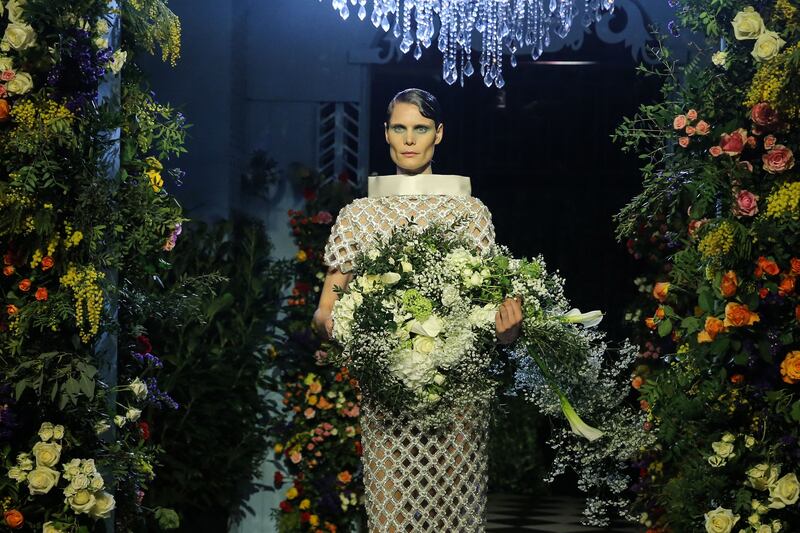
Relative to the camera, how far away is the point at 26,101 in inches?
135

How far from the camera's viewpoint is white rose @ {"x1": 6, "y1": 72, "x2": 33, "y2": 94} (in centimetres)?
339

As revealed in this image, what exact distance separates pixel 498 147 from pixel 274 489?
3.87 meters

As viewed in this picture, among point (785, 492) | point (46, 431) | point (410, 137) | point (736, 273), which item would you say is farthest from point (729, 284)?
point (46, 431)

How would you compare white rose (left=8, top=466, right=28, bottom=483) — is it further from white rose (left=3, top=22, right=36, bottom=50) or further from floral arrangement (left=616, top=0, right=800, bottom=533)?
floral arrangement (left=616, top=0, right=800, bottom=533)

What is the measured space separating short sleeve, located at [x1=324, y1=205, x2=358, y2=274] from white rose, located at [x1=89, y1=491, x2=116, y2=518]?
2.98 ft

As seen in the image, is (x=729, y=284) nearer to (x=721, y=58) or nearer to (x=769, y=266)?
(x=769, y=266)

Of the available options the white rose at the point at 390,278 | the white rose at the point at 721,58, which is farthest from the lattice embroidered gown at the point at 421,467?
the white rose at the point at 721,58

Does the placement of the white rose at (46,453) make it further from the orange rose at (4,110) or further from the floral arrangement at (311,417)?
the floral arrangement at (311,417)

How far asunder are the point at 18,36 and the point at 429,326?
4.42 feet

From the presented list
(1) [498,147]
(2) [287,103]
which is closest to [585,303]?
(1) [498,147]

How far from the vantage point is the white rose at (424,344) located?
3.21 m

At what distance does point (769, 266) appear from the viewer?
127 inches

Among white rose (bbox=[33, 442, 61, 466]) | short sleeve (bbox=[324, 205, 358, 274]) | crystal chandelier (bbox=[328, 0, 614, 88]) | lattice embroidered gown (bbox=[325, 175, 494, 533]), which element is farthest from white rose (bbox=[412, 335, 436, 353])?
crystal chandelier (bbox=[328, 0, 614, 88])

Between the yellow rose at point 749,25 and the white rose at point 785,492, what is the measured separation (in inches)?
45.4
